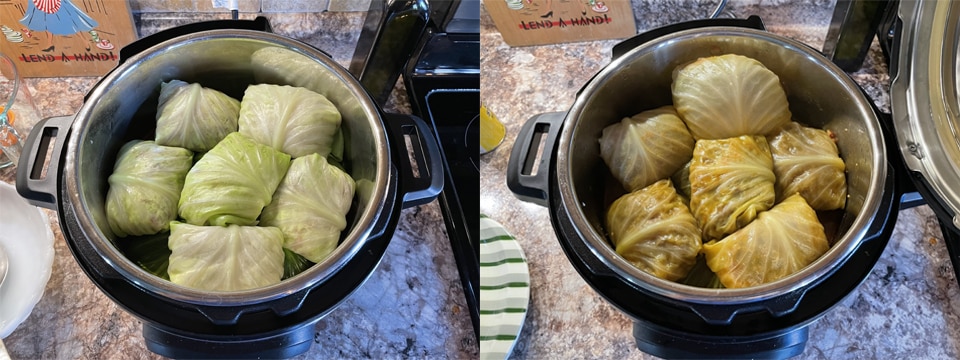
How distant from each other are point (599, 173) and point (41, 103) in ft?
3.94

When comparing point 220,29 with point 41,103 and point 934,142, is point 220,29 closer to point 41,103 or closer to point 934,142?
point 41,103

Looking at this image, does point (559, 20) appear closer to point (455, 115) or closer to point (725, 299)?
point (455, 115)

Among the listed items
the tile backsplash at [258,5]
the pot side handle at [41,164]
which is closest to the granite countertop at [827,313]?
the tile backsplash at [258,5]

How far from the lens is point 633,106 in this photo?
4.11ft

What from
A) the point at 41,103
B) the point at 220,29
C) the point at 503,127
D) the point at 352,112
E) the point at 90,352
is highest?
the point at 220,29

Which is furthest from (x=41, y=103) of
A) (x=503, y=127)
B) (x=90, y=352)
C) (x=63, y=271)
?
(x=503, y=127)

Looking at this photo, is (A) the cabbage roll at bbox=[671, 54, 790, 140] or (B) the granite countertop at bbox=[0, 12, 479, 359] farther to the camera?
(B) the granite countertop at bbox=[0, 12, 479, 359]

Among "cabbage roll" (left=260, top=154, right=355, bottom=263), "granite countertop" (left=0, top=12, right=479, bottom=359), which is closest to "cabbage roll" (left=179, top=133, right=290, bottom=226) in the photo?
"cabbage roll" (left=260, top=154, right=355, bottom=263)

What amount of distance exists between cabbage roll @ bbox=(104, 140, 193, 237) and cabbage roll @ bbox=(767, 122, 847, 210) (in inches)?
39.8

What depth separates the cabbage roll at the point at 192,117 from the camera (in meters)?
1.14

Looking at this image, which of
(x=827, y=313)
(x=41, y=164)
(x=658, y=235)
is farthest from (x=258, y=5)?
(x=827, y=313)

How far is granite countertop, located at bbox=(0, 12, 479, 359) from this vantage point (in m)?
1.25

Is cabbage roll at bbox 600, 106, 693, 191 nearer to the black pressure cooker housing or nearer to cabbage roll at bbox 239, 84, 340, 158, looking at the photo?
the black pressure cooker housing

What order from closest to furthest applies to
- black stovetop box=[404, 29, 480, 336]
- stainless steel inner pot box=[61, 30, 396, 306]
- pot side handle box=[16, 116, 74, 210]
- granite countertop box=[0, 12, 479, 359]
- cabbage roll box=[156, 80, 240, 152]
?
stainless steel inner pot box=[61, 30, 396, 306] < pot side handle box=[16, 116, 74, 210] < cabbage roll box=[156, 80, 240, 152] < granite countertop box=[0, 12, 479, 359] < black stovetop box=[404, 29, 480, 336]
